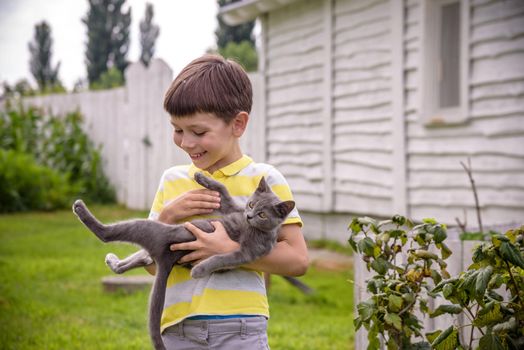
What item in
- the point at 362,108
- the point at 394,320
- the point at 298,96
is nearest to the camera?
the point at 394,320

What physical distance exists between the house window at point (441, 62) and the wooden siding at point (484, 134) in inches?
4.7

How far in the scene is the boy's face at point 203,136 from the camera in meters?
2.47

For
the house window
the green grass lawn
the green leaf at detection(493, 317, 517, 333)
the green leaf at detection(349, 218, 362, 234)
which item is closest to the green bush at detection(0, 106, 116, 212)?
the green grass lawn

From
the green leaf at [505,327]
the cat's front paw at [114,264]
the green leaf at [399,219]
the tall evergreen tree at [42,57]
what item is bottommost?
the green leaf at [505,327]

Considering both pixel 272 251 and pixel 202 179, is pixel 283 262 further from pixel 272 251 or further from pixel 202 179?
pixel 202 179

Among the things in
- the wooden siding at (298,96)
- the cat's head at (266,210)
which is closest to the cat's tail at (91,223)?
the cat's head at (266,210)

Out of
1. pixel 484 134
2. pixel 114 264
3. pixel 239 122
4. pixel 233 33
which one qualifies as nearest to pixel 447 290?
pixel 239 122

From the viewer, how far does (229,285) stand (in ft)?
8.18

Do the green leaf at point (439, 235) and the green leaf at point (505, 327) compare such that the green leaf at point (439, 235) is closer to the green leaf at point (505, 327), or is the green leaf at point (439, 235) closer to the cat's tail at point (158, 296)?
the green leaf at point (505, 327)

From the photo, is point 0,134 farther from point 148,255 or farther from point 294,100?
point 148,255

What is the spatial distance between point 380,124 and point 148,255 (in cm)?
717

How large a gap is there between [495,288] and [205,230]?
1.06m

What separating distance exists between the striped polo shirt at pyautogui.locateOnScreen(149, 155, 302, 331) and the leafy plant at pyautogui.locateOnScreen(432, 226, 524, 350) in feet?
2.06

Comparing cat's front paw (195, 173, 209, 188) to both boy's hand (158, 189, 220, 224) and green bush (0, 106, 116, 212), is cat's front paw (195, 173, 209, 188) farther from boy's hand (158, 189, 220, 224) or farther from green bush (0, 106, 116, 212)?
green bush (0, 106, 116, 212)
